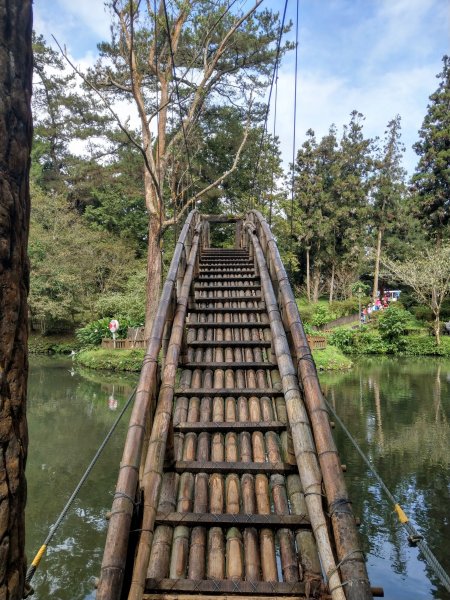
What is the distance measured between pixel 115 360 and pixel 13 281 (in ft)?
51.6

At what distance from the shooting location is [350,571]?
64.3 inches

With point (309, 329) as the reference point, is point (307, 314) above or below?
above

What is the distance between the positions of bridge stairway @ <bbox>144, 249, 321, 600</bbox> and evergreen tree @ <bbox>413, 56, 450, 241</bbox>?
22.2 m

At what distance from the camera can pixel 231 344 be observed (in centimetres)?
391

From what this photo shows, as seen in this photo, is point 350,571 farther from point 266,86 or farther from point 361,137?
point 361,137

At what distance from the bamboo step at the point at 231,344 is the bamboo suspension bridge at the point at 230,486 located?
8 centimetres

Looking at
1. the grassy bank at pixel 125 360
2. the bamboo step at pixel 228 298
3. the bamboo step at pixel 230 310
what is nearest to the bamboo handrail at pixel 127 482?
the bamboo step at pixel 230 310

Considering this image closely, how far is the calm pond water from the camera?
4.95 metres

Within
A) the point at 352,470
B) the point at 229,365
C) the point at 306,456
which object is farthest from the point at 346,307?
the point at 306,456

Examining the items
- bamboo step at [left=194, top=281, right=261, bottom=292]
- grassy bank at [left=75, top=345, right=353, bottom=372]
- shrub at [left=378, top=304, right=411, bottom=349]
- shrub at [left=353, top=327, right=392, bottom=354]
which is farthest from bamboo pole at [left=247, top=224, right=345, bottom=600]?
shrub at [left=378, top=304, right=411, bottom=349]

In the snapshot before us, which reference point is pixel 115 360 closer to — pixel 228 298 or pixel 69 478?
pixel 69 478

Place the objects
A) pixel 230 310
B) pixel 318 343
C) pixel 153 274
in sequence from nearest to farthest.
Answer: pixel 230 310 → pixel 153 274 → pixel 318 343

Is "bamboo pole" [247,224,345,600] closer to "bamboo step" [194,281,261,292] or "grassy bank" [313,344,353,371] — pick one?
"bamboo step" [194,281,261,292]

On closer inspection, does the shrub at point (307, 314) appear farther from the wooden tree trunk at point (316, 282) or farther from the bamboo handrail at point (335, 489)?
the bamboo handrail at point (335, 489)
